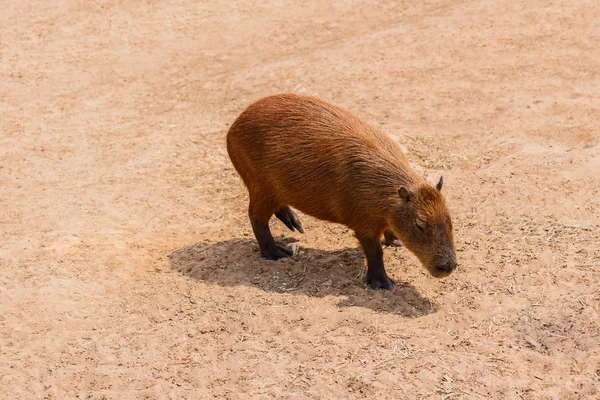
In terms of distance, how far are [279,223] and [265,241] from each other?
826mm

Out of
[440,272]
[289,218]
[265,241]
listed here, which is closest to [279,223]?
[289,218]

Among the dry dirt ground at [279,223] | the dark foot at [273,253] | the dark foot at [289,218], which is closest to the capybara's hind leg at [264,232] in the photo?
the dark foot at [273,253]

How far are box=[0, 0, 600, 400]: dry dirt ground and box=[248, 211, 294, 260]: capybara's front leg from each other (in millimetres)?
102

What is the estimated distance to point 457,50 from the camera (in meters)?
10.7

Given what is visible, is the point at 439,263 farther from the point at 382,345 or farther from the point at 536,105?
the point at 536,105

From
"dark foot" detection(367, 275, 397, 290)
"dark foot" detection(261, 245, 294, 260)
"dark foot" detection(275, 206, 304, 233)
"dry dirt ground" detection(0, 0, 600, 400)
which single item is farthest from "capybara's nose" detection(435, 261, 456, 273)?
"dark foot" detection(275, 206, 304, 233)

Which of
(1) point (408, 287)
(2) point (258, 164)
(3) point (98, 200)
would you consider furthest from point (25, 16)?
(1) point (408, 287)

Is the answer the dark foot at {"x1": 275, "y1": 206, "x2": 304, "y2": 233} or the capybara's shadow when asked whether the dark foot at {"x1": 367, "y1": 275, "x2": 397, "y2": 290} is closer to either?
the capybara's shadow

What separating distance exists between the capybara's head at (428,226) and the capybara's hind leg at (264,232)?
1.30 metres

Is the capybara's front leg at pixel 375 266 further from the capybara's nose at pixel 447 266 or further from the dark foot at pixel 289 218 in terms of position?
the dark foot at pixel 289 218

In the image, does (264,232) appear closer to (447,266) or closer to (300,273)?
(300,273)

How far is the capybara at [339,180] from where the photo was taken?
19.2ft

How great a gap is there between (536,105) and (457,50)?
73.9 inches

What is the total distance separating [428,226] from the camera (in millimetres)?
5820
